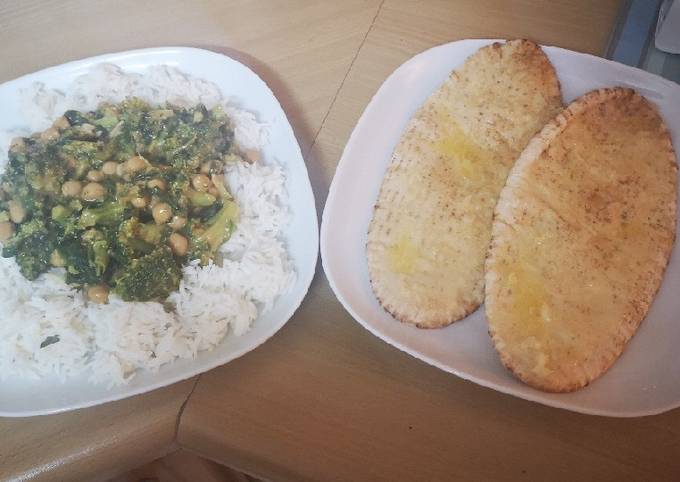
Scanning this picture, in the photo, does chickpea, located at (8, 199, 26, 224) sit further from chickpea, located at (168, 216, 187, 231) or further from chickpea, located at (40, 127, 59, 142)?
chickpea, located at (168, 216, 187, 231)

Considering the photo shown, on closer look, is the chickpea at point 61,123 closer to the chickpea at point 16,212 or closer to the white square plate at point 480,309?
the chickpea at point 16,212

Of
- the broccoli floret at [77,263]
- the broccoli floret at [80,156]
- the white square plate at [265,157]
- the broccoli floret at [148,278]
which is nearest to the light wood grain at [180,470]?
the white square plate at [265,157]

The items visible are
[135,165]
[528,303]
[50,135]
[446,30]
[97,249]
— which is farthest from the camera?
[446,30]

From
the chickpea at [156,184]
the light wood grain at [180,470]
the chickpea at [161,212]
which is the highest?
the chickpea at [156,184]

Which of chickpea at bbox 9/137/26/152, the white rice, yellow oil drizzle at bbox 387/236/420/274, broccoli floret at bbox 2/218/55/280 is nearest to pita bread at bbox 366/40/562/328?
yellow oil drizzle at bbox 387/236/420/274

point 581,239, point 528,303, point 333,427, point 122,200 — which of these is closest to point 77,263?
point 122,200

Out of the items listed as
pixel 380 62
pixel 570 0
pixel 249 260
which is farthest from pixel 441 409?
pixel 570 0

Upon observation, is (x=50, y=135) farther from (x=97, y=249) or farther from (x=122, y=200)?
(x=97, y=249)
